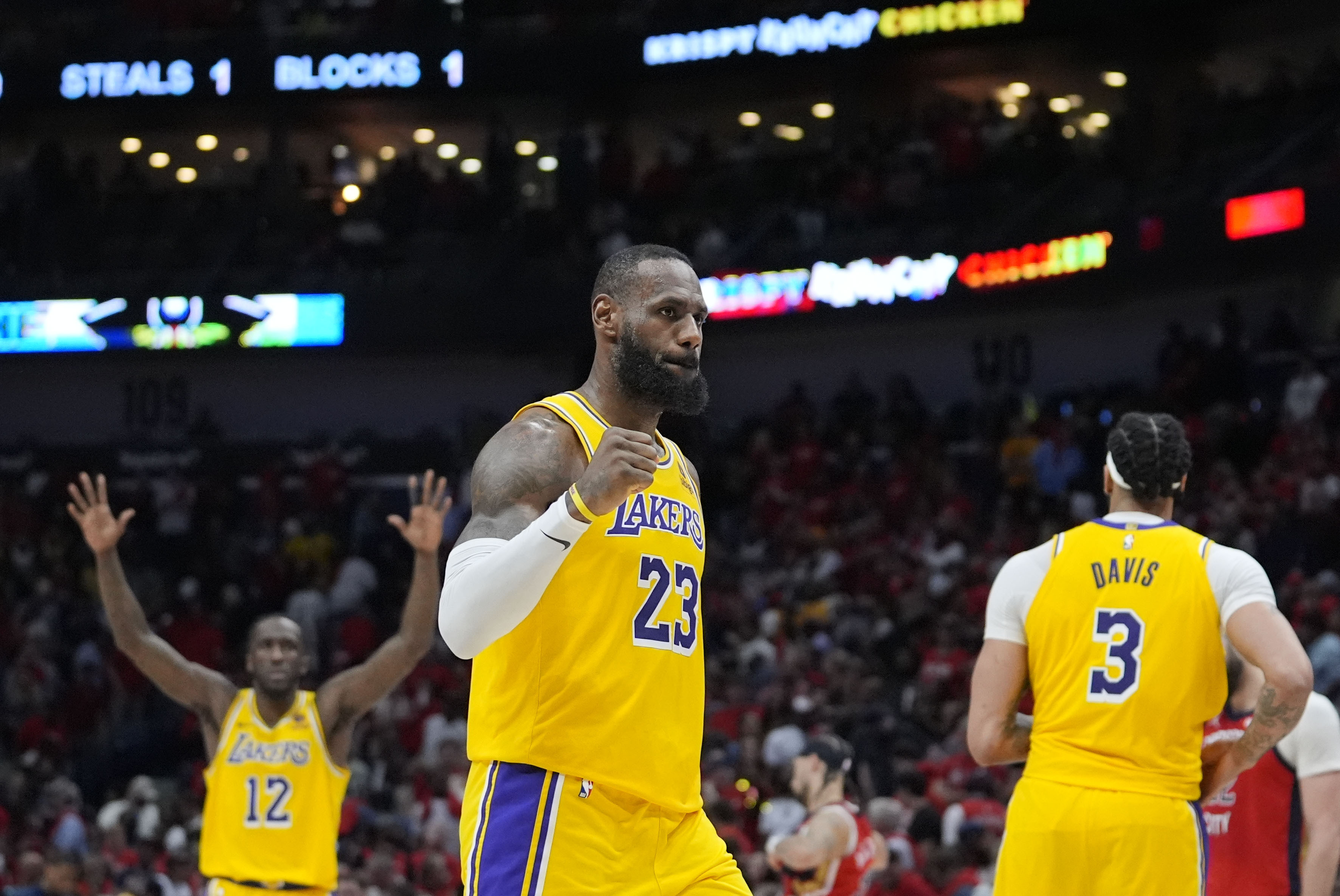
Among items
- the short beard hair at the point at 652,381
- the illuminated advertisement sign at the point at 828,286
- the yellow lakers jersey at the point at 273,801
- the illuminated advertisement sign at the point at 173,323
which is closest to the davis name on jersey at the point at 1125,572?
the short beard hair at the point at 652,381

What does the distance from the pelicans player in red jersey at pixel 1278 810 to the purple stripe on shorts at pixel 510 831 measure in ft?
7.97

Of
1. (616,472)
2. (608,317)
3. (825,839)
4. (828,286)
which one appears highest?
(828,286)

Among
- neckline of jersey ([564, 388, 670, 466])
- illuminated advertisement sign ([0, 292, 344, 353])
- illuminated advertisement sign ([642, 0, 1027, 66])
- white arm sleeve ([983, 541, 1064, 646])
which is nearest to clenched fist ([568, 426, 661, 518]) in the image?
neckline of jersey ([564, 388, 670, 466])

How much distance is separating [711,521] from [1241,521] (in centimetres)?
698

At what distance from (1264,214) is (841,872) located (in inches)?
445

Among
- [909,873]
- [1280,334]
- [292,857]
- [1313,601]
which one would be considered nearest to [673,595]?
[292,857]

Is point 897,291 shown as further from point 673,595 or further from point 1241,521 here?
point 673,595

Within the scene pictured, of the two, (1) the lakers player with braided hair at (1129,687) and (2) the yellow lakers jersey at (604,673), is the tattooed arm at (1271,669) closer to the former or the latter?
(1) the lakers player with braided hair at (1129,687)

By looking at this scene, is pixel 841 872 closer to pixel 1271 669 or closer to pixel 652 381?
pixel 1271 669

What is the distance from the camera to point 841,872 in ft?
22.4

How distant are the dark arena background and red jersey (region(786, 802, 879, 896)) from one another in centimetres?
490

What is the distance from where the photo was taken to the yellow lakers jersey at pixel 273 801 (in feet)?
23.4

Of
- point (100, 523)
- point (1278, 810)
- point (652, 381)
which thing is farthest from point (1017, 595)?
point (100, 523)

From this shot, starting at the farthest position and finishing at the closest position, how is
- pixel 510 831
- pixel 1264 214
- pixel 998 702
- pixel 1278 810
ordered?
pixel 1264 214
pixel 1278 810
pixel 998 702
pixel 510 831
